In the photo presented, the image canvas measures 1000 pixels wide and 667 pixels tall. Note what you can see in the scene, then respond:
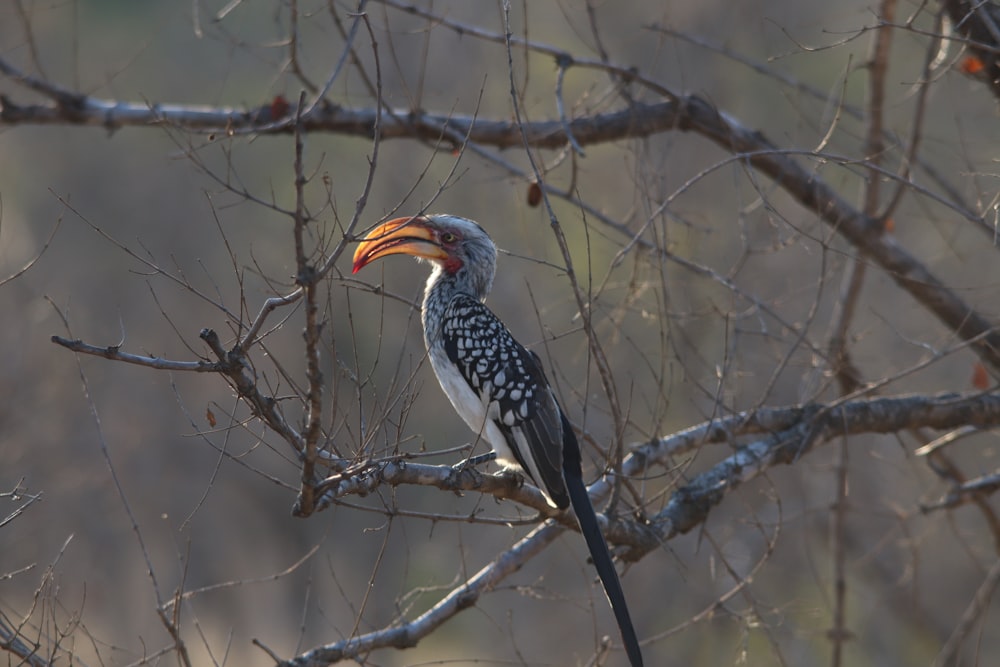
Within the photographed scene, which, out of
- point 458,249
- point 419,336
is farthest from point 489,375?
point 419,336

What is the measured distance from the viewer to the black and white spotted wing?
3.46m

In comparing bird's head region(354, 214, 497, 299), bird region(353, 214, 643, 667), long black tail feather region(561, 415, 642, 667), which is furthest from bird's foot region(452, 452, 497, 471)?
bird's head region(354, 214, 497, 299)

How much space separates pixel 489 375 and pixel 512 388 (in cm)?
12

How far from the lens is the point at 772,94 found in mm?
12711

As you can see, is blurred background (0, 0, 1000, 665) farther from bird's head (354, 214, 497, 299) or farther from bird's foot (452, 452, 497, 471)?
bird's foot (452, 452, 497, 471)

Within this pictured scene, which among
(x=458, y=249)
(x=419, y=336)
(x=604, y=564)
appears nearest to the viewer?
(x=604, y=564)

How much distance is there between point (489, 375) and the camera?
12.4ft

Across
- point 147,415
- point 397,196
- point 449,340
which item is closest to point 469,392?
point 449,340

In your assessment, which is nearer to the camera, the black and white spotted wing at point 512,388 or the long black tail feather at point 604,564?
the long black tail feather at point 604,564

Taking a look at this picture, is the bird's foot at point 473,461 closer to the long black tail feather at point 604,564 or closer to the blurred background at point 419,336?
the long black tail feather at point 604,564

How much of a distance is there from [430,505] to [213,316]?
4079mm

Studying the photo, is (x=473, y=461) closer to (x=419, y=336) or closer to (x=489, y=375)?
(x=489, y=375)

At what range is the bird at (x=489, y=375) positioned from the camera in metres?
3.35

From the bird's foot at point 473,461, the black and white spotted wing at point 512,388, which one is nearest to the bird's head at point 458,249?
the black and white spotted wing at point 512,388
